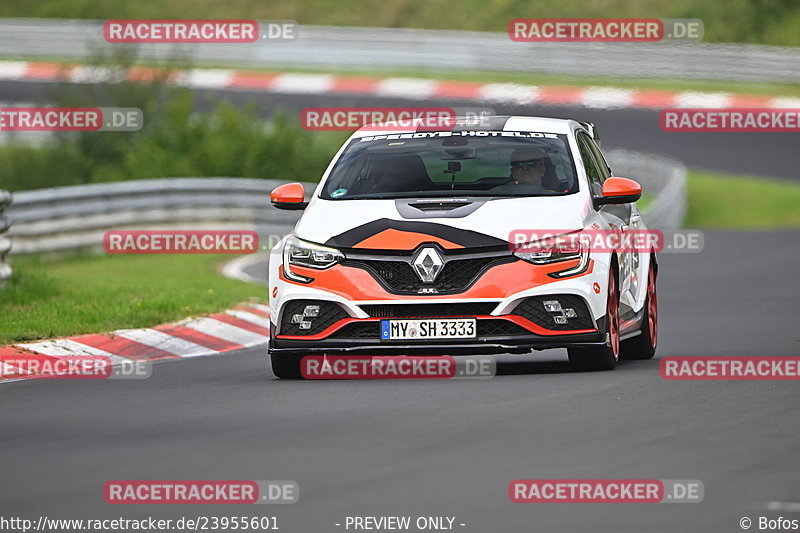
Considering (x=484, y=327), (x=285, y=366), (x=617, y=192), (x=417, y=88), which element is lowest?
(x=285, y=366)

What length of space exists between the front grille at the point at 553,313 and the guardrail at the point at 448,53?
90.1ft

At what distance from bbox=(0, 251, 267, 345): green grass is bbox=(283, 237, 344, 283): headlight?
2.76m

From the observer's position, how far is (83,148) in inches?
1321

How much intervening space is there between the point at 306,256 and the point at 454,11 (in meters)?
41.1

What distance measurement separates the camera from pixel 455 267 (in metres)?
10.7

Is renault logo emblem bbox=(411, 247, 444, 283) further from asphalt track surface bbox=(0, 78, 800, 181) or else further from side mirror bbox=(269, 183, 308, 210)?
asphalt track surface bbox=(0, 78, 800, 181)

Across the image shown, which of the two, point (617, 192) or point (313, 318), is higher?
point (617, 192)

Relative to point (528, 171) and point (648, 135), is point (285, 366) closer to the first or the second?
point (528, 171)

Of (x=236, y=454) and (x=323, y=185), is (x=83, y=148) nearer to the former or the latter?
(x=323, y=185)

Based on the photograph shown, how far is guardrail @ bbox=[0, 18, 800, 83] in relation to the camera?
133 feet

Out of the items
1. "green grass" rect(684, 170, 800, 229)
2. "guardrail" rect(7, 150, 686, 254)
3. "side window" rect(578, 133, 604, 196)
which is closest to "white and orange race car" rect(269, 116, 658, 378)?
"side window" rect(578, 133, 604, 196)

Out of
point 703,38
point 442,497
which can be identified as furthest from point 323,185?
point 703,38

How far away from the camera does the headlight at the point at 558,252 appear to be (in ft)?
35.1

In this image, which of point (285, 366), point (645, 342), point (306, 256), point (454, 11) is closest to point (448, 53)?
point (454, 11)
